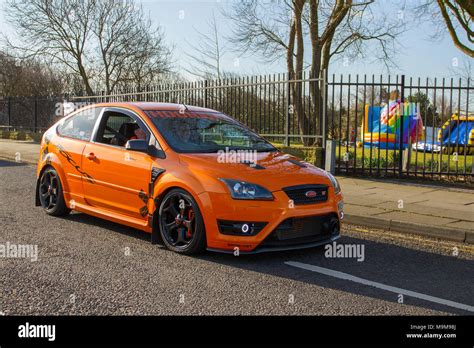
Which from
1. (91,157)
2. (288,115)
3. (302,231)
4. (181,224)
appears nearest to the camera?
(302,231)

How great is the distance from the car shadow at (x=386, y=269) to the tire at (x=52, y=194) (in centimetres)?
167

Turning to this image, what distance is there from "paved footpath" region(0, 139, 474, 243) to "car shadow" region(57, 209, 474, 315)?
944 mm

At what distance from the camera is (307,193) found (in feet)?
17.6

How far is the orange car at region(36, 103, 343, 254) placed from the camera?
203 inches

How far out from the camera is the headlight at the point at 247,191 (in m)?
5.13

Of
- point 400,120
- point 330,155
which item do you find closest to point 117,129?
point 330,155

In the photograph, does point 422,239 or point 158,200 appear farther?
point 422,239

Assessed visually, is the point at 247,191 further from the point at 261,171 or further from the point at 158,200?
the point at 158,200

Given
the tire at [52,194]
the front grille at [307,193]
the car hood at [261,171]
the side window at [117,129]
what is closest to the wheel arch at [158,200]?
the car hood at [261,171]

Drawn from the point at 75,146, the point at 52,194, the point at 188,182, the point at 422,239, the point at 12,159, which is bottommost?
the point at 422,239

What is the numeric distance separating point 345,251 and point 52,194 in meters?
4.29

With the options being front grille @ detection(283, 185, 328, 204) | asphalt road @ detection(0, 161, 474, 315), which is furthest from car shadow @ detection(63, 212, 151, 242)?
front grille @ detection(283, 185, 328, 204)

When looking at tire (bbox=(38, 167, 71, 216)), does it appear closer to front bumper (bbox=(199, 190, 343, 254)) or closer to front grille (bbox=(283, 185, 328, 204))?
front bumper (bbox=(199, 190, 343, 254))
